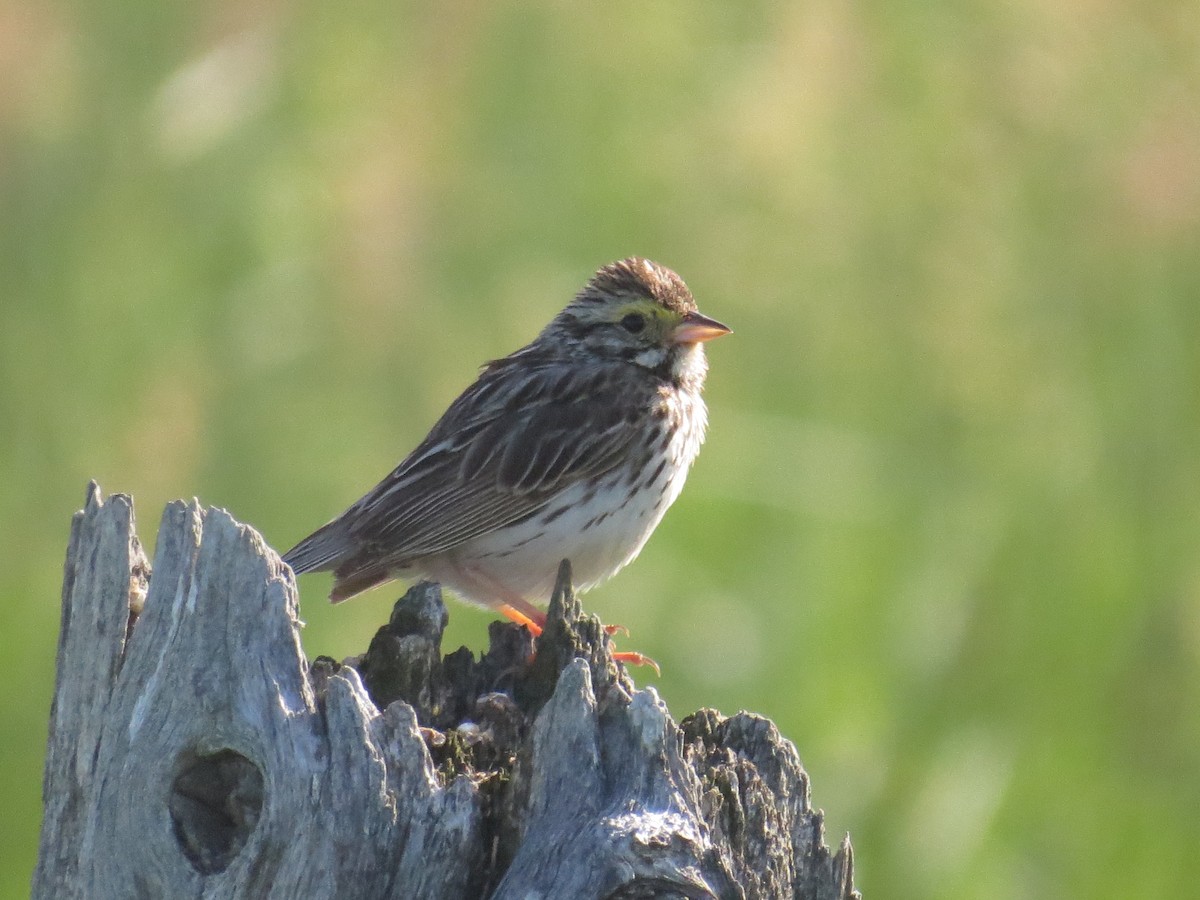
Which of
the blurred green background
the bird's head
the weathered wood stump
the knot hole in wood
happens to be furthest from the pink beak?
the knot hole in wood

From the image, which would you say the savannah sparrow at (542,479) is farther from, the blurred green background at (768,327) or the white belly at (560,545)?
the blurred green background at (768,327)

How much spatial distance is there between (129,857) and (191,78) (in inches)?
191

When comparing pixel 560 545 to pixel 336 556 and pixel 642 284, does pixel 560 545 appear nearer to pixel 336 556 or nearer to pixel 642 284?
pixel 336 556

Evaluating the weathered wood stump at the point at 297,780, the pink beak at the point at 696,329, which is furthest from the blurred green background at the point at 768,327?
the weathered wood stump at the point at 297,780

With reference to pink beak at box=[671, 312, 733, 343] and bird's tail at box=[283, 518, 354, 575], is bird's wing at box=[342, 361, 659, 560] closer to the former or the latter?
bird's tail at box=[283, 518, 354, 575]

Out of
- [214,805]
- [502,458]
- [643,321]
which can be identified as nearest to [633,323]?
[643,321]

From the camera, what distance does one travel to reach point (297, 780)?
3.37m

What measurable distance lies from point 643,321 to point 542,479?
2.60ft

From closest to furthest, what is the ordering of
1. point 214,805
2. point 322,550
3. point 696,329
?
point 214,805 → point 322,550 → point 696,329

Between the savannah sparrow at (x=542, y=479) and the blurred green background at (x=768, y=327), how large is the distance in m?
0.81

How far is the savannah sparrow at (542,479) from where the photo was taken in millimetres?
6062

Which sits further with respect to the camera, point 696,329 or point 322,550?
point 696,329

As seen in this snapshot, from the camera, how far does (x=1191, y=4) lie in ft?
26.5

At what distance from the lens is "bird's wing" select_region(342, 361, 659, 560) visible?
607 centimetres
